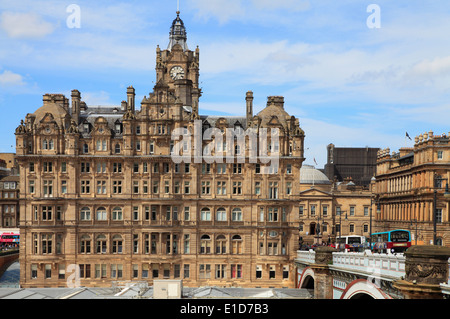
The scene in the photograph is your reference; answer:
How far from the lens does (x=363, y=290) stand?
55812mm

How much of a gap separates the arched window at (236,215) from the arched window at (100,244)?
2055cm

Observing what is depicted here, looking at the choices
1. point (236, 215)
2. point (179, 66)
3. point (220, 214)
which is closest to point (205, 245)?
point (220, 214)

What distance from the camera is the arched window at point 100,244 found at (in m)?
102

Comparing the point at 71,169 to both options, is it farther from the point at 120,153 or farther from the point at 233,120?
the point at 233,120

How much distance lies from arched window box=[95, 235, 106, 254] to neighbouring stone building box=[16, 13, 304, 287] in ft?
0.54

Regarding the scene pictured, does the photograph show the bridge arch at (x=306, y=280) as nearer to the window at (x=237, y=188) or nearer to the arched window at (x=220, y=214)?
the arched window at (x=220, y=214)

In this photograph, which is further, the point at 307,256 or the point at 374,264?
the point at 307,256

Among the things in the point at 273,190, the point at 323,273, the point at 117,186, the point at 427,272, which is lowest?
the point at 323,273

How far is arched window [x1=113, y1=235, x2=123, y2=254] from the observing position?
102250 mm

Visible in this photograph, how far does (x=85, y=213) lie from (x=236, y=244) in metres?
24.3

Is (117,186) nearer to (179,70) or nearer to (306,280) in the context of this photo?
(179,70)

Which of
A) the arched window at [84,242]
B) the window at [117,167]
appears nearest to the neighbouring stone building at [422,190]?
the window at [117,167]

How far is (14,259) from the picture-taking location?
402 feet
